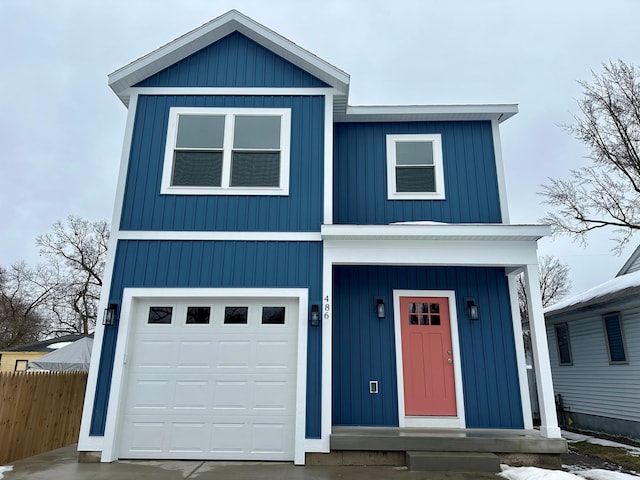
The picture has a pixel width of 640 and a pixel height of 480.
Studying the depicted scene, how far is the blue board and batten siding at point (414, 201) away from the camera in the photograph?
7242 millimetres

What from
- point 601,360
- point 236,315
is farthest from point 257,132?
point 601,360

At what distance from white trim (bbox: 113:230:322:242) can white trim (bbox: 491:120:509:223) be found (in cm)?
336

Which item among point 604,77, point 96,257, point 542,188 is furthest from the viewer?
point 96,257

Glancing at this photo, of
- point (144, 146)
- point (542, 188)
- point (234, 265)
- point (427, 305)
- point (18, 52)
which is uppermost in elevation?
point (18, 52)

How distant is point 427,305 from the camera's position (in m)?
6.91

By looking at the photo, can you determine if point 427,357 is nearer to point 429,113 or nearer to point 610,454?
point 610,454

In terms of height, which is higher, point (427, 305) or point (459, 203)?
point (459, 203)

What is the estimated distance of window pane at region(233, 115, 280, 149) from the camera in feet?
22.2

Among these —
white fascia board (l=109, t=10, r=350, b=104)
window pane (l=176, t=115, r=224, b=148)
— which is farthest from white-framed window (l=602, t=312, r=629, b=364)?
window pane (l=176, t=115, r=224, b=148)

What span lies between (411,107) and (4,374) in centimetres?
776

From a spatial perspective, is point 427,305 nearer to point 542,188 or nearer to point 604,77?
point 542,188

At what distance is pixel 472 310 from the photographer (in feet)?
22.1

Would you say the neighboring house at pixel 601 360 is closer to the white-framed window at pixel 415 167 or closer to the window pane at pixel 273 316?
the white-framed window at pixel 415 167

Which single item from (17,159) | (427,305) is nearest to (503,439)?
(427,305)
